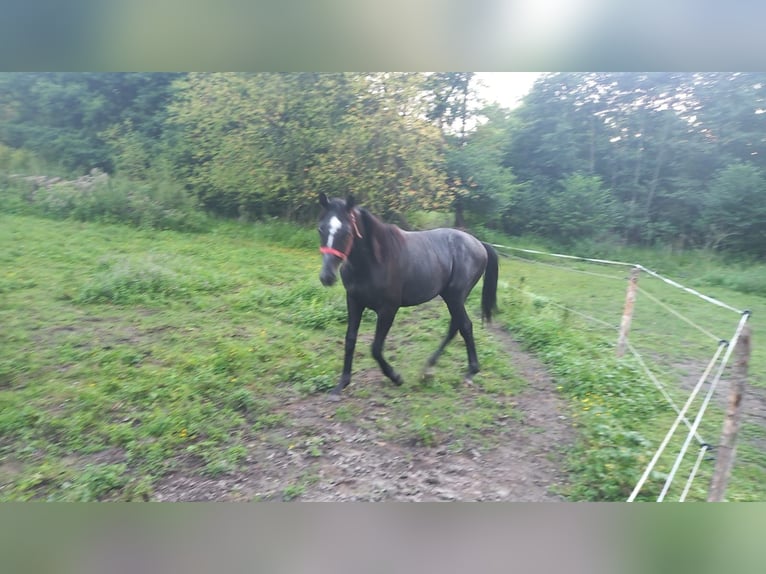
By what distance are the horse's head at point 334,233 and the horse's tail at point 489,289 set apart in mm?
945

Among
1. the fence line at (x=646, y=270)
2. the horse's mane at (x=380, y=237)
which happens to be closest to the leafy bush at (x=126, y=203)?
the horse's mane at (x=380, y=237)

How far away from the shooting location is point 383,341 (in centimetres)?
273

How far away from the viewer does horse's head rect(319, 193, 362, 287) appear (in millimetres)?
2391

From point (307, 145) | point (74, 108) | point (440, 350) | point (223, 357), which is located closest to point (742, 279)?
point (440, 350)

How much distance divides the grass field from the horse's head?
0.26m

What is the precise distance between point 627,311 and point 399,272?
4.64 feet

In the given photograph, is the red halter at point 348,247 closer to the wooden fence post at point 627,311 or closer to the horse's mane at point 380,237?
the horse's mane at point 380,237

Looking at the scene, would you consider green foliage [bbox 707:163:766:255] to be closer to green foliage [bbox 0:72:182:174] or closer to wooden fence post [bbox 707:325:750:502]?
wooden fence post [bbox 707:325:750:502]

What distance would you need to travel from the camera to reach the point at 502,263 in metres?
2.79

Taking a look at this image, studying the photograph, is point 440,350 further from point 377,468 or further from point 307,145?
point 307,145

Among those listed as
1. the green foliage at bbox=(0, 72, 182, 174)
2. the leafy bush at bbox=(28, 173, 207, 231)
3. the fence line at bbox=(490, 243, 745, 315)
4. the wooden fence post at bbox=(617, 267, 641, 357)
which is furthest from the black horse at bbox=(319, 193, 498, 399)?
the green foliage at bbox=(0, 72, 182, 174)

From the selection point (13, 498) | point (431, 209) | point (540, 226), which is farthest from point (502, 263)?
point (13, 498)

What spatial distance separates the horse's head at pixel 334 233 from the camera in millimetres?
2391

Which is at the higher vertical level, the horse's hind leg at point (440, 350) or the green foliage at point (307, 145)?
the green foliage at point (307, 145)
